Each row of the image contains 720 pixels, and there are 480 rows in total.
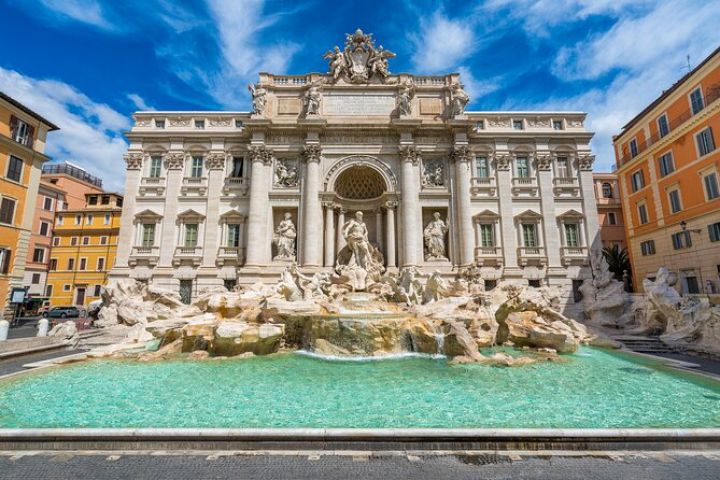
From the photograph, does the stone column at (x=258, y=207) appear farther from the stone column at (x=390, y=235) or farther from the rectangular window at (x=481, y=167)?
the rectangular window at (x=481, y=167)

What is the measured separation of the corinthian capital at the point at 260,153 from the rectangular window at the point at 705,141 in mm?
26034

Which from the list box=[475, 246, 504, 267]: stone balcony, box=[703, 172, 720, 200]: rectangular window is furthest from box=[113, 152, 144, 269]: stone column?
box=[703, 172, 720, 200]: rectangular window

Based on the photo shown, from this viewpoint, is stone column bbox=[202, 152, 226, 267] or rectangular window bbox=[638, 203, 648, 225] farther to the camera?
rectangular window bbox=[638, 203, 648, 225]

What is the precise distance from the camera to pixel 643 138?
23.4 m

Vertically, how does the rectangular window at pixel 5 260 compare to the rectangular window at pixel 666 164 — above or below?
below

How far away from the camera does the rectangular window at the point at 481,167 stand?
2291cm

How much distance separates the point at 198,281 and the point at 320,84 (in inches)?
620

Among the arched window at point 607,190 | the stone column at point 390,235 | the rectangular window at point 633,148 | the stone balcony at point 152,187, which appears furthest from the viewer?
the arched window at point 607,190

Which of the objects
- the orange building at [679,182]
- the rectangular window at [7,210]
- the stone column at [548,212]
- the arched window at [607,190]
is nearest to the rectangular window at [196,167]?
the rectangular window at [7,210]

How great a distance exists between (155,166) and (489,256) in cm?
2387

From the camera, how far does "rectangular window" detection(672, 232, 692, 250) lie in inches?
768

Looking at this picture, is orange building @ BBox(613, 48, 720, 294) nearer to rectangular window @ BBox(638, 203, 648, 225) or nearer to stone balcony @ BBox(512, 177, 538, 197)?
rectangular window @ BBox(638, 203, 648, 225)

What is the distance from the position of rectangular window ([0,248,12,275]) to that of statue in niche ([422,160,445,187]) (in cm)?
2543

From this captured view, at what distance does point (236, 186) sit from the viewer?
73.6ft
